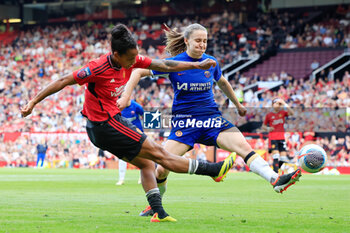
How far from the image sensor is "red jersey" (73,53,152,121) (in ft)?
20.4

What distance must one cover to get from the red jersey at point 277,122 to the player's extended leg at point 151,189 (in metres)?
12.2

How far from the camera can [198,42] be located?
8.02m

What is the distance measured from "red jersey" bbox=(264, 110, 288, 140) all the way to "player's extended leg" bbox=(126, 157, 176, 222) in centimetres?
1221

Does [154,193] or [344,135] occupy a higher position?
[154,193]

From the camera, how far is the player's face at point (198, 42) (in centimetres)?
797

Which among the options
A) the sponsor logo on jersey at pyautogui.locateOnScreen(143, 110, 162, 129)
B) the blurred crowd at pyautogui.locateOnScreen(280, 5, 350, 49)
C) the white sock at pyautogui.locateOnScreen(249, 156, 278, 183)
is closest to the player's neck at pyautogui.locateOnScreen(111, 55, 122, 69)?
the white sock at pyautogui.locateOnScreen(249, 156, 278, 183)

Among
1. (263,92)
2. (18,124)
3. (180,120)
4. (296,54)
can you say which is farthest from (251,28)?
(180,120)

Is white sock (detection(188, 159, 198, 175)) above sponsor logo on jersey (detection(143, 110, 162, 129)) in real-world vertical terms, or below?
above

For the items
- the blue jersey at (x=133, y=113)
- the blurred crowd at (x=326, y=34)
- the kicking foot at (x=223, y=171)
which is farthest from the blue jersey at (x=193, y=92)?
the blurred crowd at (x=326, y=34)

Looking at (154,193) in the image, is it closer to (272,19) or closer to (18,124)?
(18,124)

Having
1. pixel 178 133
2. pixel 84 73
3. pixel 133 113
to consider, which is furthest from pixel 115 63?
pixel 133 113

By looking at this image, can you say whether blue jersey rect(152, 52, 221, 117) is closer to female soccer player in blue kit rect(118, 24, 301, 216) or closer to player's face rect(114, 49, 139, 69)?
female soccer player in blue kit rect(118, 24, 301, 216)

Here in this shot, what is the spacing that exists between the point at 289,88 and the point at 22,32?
77.2 feet

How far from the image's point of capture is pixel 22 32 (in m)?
44.6
